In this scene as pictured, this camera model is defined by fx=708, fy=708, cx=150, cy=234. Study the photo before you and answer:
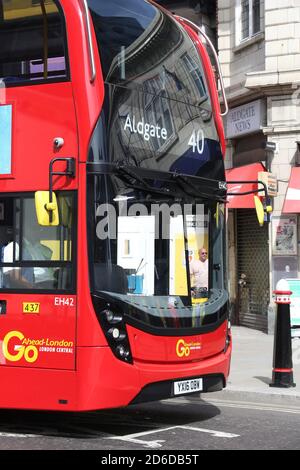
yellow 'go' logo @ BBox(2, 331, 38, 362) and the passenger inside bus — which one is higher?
the passenger inside bus

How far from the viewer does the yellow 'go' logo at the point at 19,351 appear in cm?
646

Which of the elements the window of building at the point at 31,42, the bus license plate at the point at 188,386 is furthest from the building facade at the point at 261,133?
the window of building at the point at 31,42

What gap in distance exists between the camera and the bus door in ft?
21.0

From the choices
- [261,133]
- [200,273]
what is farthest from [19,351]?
[261,133]

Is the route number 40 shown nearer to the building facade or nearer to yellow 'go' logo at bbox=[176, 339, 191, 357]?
yellow 'go' logo at bbox=[176, 339, 191, 357]

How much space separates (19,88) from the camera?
6.85 metres

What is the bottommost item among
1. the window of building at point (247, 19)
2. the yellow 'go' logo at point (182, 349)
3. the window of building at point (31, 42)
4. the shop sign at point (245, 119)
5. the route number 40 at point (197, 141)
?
the yellow 'go' logo at point (182, 349)

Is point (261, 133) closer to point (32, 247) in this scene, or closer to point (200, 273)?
point (200, 273)

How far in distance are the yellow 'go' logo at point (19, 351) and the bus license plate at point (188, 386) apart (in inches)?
55.5

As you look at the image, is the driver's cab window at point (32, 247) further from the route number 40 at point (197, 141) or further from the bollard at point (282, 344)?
the bollard at point (282, 344)

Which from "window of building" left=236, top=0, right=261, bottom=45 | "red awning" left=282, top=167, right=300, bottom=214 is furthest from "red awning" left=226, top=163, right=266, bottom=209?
"window of building" left=236, top=0, right=261, bottom=45

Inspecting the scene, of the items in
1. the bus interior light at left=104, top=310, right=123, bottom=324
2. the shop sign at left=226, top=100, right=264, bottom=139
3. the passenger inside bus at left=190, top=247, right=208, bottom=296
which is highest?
the shop sign at left=226, top=100, right=264, bottom=139

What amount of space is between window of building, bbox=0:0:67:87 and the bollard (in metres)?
4.63

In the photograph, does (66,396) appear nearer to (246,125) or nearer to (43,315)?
(43,315)
